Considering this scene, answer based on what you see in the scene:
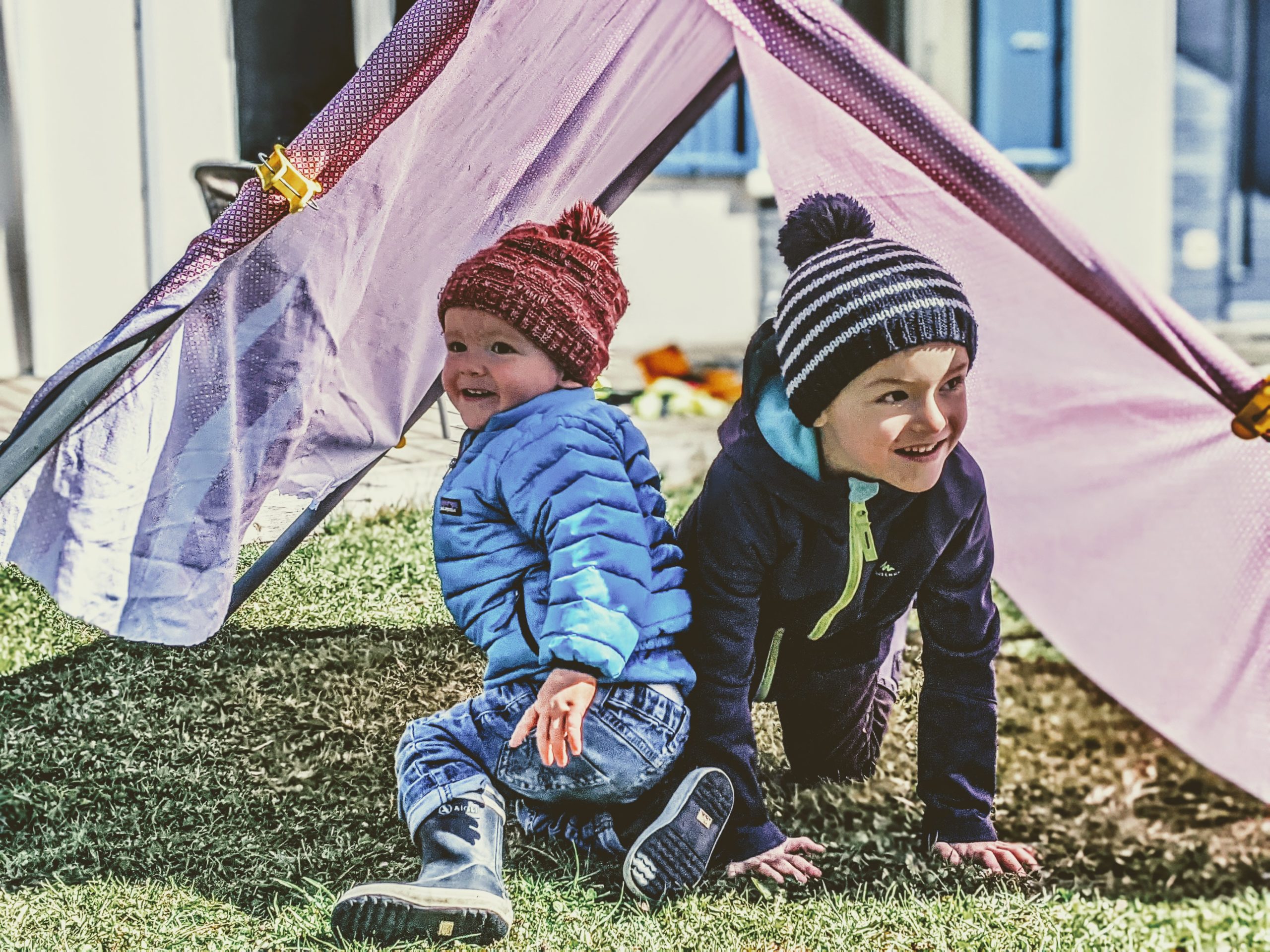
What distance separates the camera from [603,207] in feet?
10.7

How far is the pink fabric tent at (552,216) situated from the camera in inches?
92.4

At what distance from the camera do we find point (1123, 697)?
281 centimetres

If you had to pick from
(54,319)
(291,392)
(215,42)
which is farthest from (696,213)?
(291,392)

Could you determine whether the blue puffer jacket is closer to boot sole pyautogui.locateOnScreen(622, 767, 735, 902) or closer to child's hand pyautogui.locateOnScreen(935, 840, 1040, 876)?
boot sole pyautogui.locateOnScreen(622, 767, 735, 902)

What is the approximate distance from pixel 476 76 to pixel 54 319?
4505 millimetres

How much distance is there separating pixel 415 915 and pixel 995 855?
1.03 meters

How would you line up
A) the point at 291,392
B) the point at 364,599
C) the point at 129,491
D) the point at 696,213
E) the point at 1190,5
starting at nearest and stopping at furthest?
the point at 129,491, the point at 291,392, the point at 364,599, the point at 696,213, the point at 1190,5

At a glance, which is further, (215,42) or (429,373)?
(215,42)

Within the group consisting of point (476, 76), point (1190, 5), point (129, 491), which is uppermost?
point (1190, 5)

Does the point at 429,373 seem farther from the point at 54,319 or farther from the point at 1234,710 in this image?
the point at 54,319

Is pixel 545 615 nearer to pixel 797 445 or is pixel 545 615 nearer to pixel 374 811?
pixel 797 445

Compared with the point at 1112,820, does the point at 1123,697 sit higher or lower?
higher

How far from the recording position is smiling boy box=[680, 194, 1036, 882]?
222 centimetres

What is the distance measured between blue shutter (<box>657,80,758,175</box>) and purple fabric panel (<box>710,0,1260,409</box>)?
6037 millimetres
